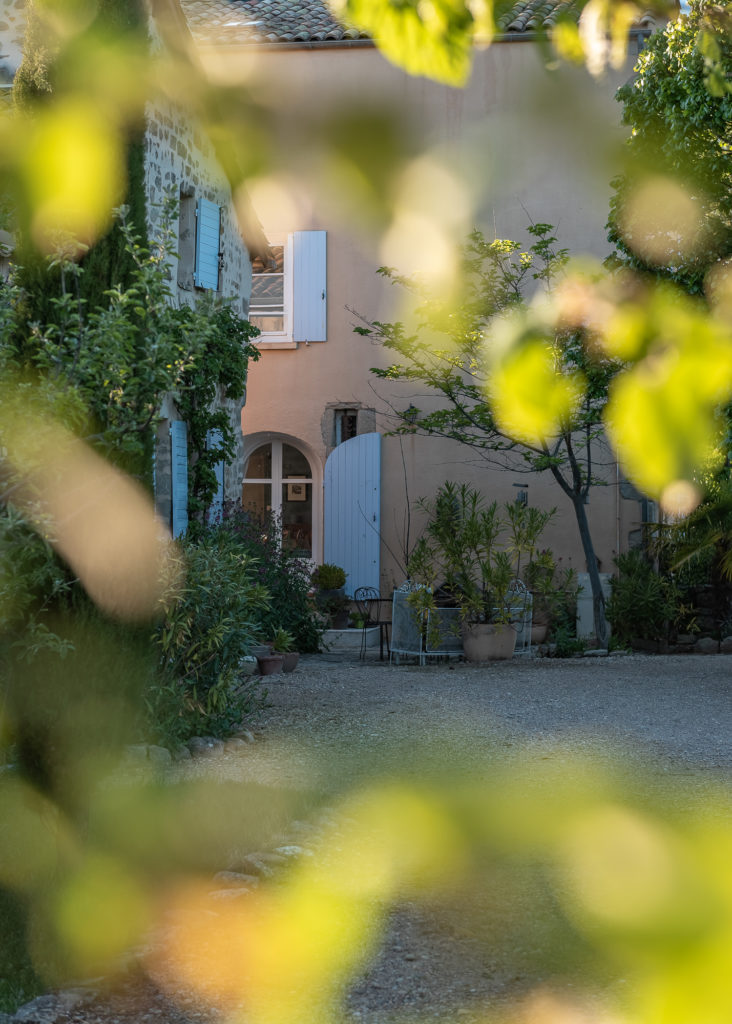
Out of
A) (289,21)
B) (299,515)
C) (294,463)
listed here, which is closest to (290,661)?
(299,515)

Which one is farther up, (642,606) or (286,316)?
(286,316)

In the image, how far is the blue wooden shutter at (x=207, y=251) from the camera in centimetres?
930

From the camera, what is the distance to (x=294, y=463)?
12961 millimetres

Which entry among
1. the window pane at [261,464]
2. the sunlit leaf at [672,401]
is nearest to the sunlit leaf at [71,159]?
the sunlit leaf at [672,401]

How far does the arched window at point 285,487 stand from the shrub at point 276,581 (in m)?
1.86

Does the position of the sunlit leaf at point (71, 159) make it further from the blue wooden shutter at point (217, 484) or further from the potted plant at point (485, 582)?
the potted plant at point (485, 582)

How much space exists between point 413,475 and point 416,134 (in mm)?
11916

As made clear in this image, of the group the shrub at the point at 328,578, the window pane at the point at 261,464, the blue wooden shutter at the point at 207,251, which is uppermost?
the blue wooden shutter at the point at 207,251

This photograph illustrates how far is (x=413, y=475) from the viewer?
489 inches

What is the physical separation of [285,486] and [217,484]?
3.48 m

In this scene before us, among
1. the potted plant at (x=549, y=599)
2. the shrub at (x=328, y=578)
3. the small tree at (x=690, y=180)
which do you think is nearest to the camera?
the small tree at (x=690, y=180)

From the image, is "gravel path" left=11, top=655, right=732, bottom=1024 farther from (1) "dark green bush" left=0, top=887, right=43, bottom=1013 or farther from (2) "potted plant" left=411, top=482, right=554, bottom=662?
(2) "potted plant" left=411, top=482, right=554, bottom=662

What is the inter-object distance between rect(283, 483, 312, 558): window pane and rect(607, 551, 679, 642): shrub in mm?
3557

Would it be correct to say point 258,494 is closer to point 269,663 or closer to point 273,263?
point 273,263
